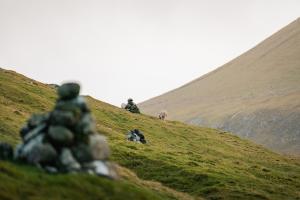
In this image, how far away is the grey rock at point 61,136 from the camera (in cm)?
3100

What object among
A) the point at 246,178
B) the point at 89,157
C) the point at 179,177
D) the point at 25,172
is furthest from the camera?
the point at 246,178

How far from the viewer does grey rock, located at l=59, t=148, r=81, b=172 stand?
30891mm

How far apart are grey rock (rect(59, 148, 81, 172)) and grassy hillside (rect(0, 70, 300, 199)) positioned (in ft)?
2.86

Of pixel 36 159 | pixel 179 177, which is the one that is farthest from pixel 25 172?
pixel 179 177

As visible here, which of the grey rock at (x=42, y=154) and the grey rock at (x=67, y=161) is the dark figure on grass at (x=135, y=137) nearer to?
the grey rock at (x=67, y=161)

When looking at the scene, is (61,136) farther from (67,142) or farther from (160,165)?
(160,165)

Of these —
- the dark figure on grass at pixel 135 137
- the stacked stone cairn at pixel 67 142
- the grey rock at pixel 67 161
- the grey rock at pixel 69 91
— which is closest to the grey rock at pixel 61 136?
the stacked stone cairn at pixel 67 142

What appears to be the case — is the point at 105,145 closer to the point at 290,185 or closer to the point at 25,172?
the point at 25,172

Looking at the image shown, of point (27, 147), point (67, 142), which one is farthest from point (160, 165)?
point (67, 142)

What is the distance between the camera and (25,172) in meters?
29.5

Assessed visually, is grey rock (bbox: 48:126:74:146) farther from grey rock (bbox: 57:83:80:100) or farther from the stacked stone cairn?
grey rock (bbox: 57:83:80:100)

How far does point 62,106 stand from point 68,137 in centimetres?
252

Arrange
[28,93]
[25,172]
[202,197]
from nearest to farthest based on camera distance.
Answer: [25,172] → [202,197] → [28,93]

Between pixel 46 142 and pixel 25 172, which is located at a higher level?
pixel 46 142
